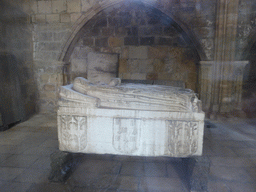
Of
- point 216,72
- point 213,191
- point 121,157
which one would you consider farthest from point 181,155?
point 216,72

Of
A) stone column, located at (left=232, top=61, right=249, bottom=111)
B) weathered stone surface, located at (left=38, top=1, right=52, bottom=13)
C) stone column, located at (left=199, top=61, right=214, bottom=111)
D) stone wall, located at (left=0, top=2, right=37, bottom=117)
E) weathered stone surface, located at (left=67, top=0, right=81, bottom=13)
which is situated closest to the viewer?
stone wall, located at (left=0, top=2, right=37, bottom=117)

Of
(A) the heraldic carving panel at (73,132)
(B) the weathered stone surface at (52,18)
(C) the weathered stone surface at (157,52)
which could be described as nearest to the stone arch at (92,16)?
(B) the weathered stone surface at (52,18)

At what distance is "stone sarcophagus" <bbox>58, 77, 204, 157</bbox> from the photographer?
218cm

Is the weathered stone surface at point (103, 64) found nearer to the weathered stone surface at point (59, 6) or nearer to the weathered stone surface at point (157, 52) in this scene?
the weathered stone surface at point (157, 52)

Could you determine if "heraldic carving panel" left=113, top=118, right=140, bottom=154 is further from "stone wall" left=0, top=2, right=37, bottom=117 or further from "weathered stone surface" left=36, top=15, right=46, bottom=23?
"weathered stone surface" left=36, top=15, right=46, bottom=23

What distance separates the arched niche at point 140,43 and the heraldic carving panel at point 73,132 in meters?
3.22

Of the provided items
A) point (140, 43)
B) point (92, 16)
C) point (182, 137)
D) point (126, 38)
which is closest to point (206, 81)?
point (140, 43)

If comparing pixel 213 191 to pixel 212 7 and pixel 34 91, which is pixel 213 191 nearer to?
pixel 212 7

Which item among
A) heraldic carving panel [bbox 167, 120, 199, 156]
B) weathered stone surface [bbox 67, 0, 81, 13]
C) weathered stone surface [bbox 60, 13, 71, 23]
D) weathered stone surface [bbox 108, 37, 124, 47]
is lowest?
heraldic carving panel [bbox 167, 120, 199, 156]

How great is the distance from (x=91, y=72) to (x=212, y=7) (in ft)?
10.8

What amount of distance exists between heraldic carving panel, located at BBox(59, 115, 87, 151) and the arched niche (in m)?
3.22

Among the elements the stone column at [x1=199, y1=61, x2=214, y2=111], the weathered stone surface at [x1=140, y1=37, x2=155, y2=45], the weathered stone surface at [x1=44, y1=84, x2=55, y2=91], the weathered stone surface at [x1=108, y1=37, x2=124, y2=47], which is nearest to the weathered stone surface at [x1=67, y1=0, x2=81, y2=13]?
the weathered stone surface at [x1=108, y1=37, x2=124, y2=47]

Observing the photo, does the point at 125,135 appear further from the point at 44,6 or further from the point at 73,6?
the point at 44,6

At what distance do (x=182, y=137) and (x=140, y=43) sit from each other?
3578mm
